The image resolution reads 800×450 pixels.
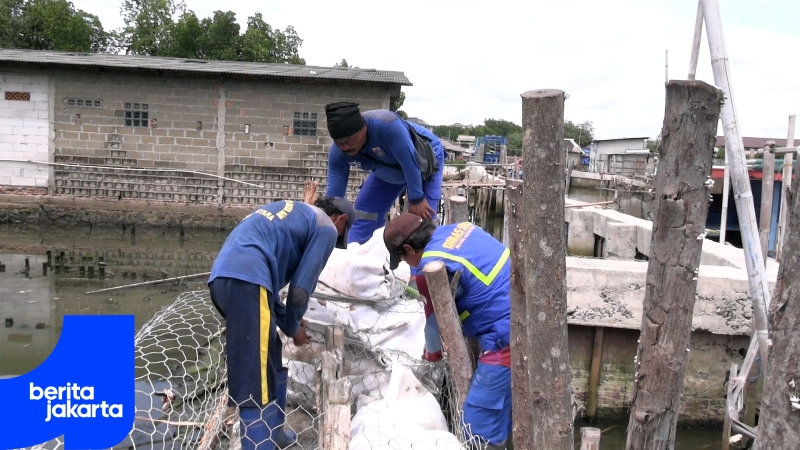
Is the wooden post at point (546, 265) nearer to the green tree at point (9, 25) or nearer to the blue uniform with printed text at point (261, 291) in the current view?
the blue uniform with printed text at point (261, 291)

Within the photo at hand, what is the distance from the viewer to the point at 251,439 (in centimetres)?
273

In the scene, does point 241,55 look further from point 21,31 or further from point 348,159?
point 348,159

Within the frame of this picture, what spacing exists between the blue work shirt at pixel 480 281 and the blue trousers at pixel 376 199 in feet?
3.76

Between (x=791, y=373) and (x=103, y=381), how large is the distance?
201 centimetres

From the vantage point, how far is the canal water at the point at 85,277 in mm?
5758

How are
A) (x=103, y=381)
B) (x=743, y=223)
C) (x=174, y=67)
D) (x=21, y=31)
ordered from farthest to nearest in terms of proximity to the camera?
(x=21, y=31), (x=174, y=67), (x=743, y=223), (x=103, y=381)

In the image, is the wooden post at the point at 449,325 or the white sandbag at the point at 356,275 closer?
the wooden post at the point at 449,325

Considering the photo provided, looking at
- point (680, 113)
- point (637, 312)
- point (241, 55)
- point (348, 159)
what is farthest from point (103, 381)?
point (241, 55)

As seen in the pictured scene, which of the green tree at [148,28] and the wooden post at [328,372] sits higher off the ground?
the green tree at [148,28]

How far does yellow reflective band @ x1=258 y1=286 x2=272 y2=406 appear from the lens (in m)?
2.70

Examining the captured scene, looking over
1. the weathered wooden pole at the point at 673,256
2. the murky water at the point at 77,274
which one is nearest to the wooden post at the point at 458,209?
the weathered wooden pole at the point at 673,256

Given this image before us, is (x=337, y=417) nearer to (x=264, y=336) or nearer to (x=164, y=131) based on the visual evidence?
(x=264, y=336)

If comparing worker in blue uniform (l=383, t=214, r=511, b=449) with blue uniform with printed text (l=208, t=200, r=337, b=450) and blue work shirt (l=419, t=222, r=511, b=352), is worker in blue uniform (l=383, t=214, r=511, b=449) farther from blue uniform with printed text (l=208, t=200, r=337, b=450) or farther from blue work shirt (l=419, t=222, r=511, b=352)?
blue uniform with printed text (l=208, t=200, r=337, b=450)

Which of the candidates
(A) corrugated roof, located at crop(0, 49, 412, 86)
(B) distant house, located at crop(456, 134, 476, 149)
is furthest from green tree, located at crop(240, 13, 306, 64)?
(B) distant house, located at crop(456, 134, 476, 149)
